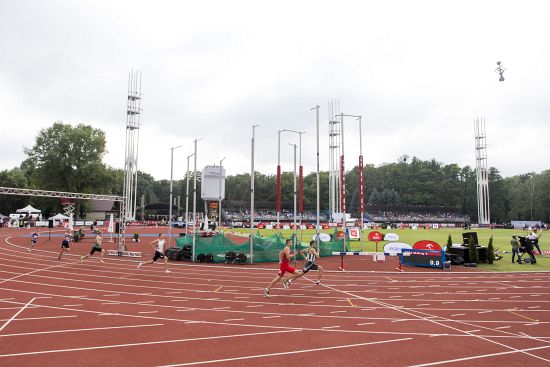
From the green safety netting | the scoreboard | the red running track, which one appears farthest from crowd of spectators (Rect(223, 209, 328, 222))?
the red running track

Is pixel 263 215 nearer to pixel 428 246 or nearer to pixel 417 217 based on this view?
pixel 417 217

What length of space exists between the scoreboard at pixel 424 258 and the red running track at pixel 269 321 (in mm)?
3687

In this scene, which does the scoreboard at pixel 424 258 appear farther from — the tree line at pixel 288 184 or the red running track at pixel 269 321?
the tree line at pixel 288 184

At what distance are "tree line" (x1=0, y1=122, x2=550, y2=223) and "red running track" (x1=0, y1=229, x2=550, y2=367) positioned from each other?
60.0 meters

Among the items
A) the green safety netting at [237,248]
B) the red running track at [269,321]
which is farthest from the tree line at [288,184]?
the red running track at [269,321]

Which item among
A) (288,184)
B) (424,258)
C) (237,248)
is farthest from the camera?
(288,184)

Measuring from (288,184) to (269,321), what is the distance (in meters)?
115

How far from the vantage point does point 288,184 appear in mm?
124750

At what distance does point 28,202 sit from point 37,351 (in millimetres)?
100488

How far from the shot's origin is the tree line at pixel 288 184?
233 ft

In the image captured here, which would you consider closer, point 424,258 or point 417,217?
point 424,258

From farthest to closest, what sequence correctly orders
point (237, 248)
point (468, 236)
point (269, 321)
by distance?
point (237, 248), point (468, 236), point (269, 321)

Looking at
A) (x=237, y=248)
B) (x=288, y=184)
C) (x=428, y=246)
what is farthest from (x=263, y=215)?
(x=428, y=246)

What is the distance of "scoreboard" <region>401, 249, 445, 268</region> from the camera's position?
21.0m
